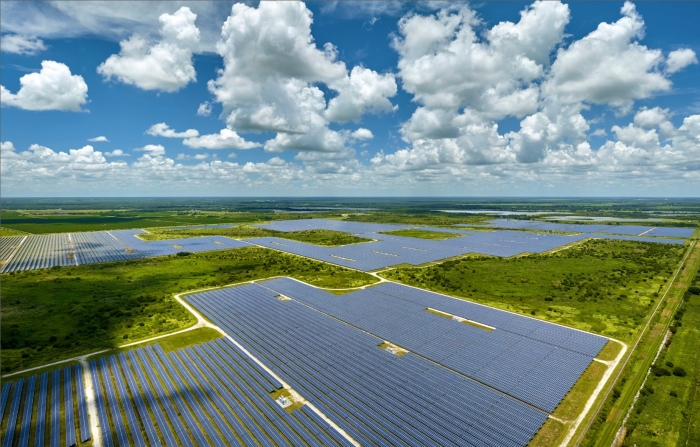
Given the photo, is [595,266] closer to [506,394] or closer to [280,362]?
[506,394]

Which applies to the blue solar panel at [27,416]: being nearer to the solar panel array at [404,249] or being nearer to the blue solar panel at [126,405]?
the blue solar panel at [126,405]

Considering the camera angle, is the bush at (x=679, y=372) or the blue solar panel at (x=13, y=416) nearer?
the blue solar panel at (x=13, y=416)

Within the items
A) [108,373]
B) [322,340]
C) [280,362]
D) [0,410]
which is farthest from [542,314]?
[0,410]

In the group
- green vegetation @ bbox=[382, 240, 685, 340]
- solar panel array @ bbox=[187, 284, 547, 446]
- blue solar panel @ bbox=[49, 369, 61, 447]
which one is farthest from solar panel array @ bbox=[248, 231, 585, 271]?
blue solar panel @ bbox=[49, 369, 61, 447]

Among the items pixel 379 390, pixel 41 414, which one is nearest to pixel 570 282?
pixel 379 390

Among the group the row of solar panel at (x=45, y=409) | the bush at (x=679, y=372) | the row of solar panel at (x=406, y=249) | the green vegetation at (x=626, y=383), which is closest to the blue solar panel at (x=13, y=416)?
the row of solar panel at (x=45, y=409)

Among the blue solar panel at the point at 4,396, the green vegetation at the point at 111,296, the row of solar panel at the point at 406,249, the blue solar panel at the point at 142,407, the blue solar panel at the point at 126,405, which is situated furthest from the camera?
the row of solar panel at the point at 406,249
